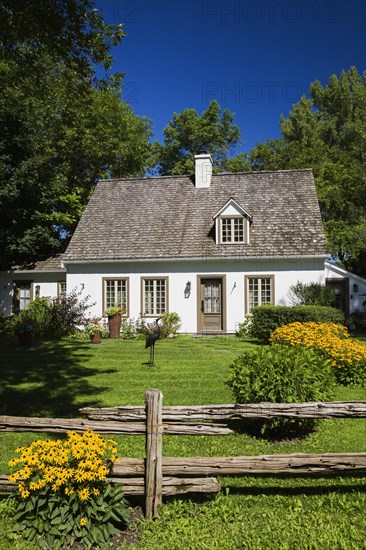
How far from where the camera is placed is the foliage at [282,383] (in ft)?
20.9

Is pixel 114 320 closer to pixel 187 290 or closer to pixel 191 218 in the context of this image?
pixel 187 290

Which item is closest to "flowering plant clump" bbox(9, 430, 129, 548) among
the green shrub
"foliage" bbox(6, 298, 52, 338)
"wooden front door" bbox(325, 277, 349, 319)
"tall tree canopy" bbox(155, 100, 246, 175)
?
"foliage" bbox(6, 298, 52, 338)

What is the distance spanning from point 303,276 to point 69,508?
636 inches

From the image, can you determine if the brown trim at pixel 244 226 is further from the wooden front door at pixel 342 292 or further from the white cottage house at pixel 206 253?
the wooden front door at pixel 342 292

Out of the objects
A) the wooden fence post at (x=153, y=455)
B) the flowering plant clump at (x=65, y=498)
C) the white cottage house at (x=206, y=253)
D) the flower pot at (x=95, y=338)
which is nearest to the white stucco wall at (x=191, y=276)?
the white cottage house at (x=206, y=253)

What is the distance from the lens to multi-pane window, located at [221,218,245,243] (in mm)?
19766

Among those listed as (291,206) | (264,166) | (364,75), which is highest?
(364,75)

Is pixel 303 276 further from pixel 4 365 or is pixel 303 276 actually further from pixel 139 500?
pixel 139 500

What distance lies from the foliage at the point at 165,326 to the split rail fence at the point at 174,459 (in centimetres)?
1366

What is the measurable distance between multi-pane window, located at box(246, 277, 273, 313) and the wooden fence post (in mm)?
15114

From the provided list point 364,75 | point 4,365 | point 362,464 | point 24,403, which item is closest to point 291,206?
point 4,365

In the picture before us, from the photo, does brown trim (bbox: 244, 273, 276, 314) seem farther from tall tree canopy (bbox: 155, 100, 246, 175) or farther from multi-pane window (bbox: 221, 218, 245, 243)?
tall tree canopy (bbox: 155, 100, 246, 175)

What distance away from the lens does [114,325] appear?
1862cm

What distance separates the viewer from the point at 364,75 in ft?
144
